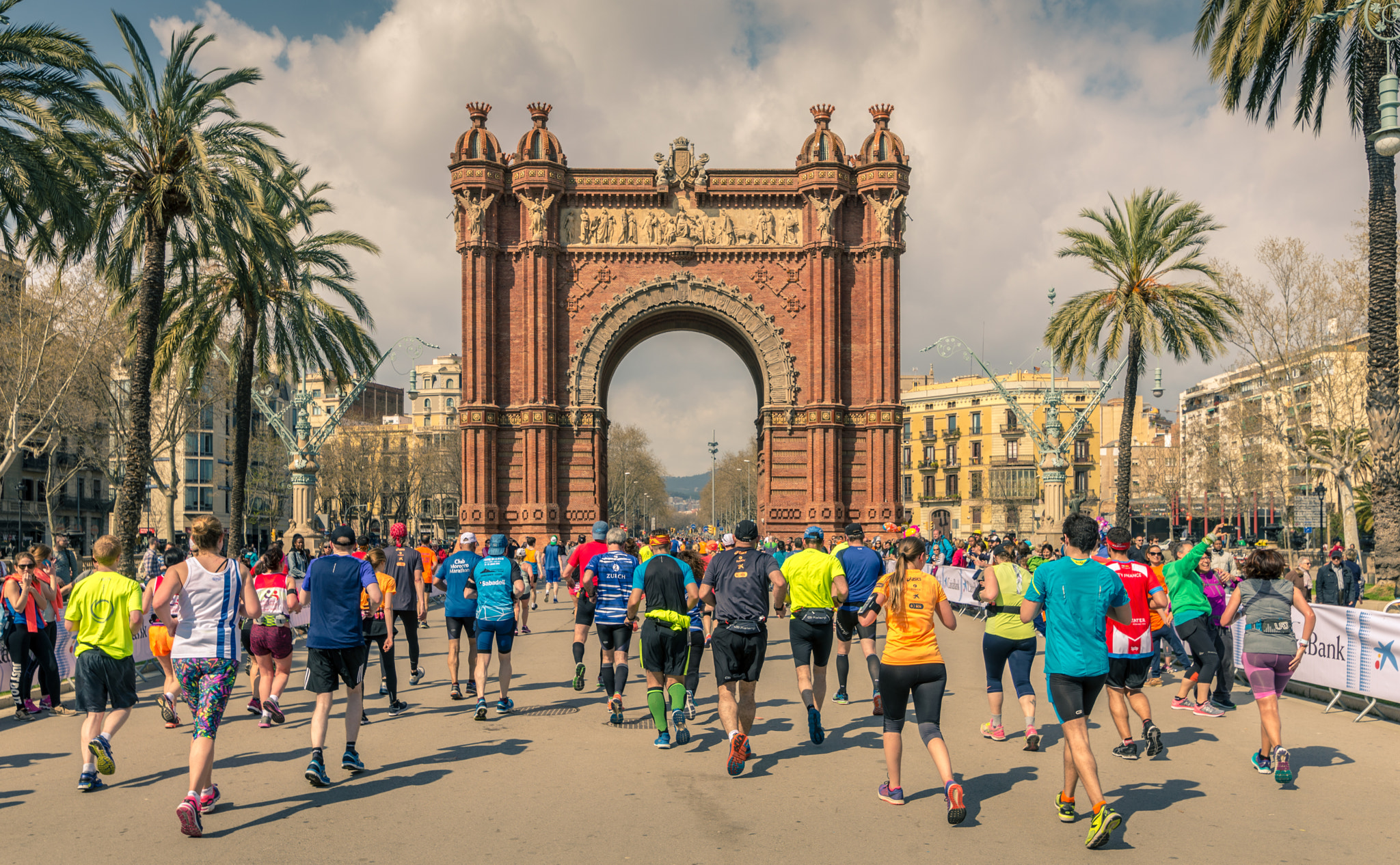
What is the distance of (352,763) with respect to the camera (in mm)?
7945

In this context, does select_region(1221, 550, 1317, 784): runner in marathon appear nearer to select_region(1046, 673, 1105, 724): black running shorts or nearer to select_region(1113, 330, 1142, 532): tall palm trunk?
select_region(1046, 673, 1105, 724): black running shorts

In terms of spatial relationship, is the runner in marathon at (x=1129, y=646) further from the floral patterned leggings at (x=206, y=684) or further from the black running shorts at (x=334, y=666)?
the floral patterned leggings at (x=206, y=684)

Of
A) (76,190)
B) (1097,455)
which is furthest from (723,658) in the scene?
(1097,455)

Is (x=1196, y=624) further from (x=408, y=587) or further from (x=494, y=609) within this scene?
(x=408, y=587)

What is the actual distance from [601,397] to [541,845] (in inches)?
1198

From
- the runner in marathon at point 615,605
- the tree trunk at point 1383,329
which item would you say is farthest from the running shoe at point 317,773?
the tree trunk at point 1383,329

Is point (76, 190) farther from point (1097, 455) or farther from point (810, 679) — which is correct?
point (1097, 455)

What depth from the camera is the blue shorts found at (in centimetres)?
1038

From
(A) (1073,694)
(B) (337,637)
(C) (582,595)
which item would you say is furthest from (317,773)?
(A) (1073,694)

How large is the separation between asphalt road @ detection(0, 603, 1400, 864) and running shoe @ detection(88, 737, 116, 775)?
6.6 inches

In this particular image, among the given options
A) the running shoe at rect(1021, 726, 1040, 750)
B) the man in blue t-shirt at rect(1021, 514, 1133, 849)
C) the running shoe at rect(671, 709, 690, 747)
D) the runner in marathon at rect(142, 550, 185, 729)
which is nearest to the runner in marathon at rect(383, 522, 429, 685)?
the runner in marathon at rect(142, 550, 185, 729)

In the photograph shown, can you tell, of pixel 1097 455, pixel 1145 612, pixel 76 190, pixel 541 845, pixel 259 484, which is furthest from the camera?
pixel 1097 455

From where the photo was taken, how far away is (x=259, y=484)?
7169 cm

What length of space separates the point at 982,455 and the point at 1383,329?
6703cm
